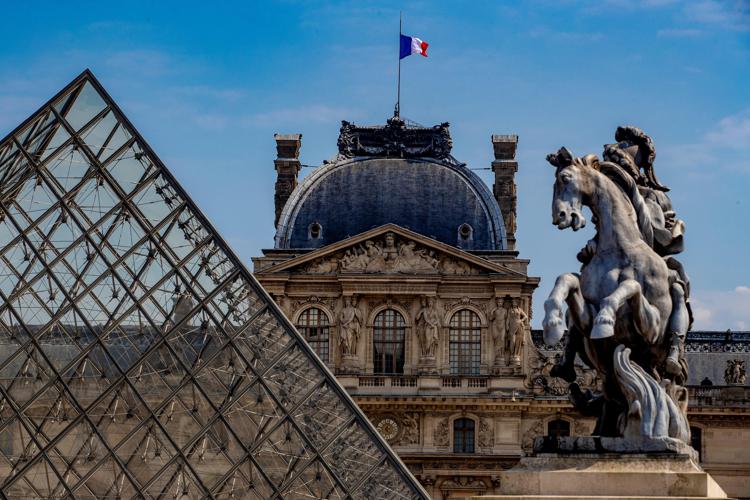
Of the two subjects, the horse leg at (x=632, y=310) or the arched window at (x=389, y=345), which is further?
the arched window at (x=389, y=345)

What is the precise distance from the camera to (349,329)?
46.4 m

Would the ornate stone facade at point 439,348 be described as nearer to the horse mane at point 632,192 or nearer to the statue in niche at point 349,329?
the statue in niche at point 349,329

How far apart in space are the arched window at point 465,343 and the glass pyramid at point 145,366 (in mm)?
27060

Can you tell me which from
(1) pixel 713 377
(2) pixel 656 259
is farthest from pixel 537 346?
(2) pixel 656 259

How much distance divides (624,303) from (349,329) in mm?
37867

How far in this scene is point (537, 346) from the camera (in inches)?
1911

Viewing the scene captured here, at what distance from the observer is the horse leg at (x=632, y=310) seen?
849cm

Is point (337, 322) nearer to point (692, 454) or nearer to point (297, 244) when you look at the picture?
point (297, 244)

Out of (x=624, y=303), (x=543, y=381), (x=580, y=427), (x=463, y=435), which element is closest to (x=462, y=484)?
(x=463, y=435)

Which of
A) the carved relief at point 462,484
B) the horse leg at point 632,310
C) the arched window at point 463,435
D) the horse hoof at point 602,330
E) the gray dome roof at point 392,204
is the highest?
the gray dome roof at point 392,204

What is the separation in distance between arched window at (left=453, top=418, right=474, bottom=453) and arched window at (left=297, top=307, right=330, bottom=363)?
14.2 feet

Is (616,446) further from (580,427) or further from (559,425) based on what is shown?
(559,425)

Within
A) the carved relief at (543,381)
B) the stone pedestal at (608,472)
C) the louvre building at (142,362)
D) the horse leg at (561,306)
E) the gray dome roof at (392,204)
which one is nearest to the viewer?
the stone pedestal at (608,472)

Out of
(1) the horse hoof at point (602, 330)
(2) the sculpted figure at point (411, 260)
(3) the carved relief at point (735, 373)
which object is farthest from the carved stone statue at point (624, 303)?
(3) the carved relief at point (735, 373)
